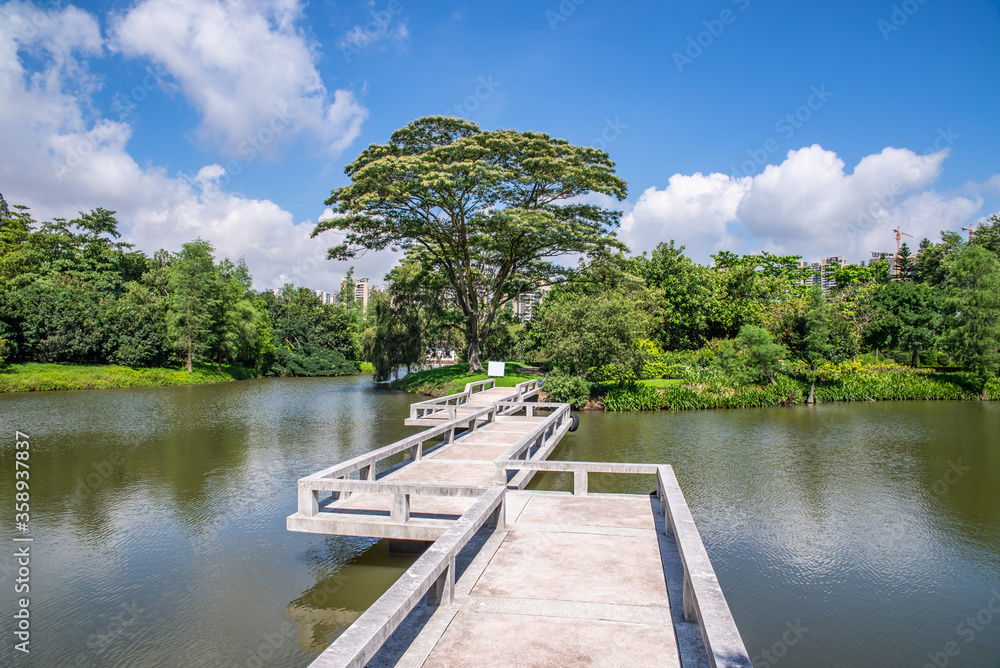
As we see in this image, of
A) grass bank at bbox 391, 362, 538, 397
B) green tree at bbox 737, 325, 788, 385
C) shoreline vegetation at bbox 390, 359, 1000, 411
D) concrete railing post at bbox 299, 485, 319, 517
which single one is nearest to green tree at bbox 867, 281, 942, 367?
shoreline vegetation at bbox 390, 359, 1000, 411

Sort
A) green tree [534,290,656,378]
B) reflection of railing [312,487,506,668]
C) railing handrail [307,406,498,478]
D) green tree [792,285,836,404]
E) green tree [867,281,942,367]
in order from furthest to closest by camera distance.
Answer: green tree [867,281,942,367] < green tree [792,285,836,404] < green tree [534,290,656,378] < railing handrail [307,406,498,478] < reflection of railing [312,487,506,668]

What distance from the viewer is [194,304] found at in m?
41.6

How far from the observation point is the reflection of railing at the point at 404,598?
3.29 meters

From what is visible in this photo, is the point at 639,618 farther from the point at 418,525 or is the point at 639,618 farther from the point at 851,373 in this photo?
the point at 851,373

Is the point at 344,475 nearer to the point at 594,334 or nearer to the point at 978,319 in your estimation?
the point at 594,334

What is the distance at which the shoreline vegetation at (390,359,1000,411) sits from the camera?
25078mm

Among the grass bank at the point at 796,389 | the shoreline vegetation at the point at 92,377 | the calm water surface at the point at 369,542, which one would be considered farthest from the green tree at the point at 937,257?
the shoreline vegetation at the point at 92,377

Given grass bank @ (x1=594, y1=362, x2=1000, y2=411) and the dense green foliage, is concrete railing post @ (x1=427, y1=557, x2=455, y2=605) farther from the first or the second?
the dense green foliage

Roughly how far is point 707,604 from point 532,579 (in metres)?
1.97

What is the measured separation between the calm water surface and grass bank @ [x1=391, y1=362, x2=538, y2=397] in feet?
31.1

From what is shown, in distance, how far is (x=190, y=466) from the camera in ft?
46.1

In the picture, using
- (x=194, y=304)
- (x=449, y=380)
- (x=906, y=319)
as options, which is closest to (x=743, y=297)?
(x=906, y=319)

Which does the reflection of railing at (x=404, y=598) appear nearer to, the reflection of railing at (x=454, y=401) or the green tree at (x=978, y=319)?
the reflection of railing at (x=454, y=401)

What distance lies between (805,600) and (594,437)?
11.4m
